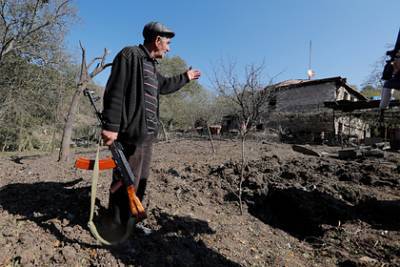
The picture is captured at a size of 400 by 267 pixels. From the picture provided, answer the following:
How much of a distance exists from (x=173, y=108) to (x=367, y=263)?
26.4 meters

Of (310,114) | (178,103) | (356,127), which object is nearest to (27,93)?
(178,103)

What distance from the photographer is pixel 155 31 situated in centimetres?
244

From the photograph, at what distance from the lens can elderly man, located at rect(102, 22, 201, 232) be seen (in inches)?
87.8

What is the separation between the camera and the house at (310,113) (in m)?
21.1

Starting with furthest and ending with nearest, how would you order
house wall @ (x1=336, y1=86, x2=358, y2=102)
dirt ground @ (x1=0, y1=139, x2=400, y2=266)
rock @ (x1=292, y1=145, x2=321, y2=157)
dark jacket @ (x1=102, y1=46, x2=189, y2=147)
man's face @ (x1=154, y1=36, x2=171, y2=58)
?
1. house wall @ (x1=336, y1=86, x2=358, y2=102)
2. rock @ (x1=292, y1=145, x2=321, y2=157)
3. man's face @ (x1=154, y1=36, x2=171, y2=58)
4. dirt ground @ (x1=0, y1=139, x2=400, y2=266)
5. dark jacket @ (x1=102, y1=46, x2=189, y2=147)

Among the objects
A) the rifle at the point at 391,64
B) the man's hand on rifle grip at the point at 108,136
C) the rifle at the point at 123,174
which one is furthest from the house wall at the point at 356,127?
the man's hand on rifle grip at the point at 108,136

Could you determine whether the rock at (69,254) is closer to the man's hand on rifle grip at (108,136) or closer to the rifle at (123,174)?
the rifle at (123,174)

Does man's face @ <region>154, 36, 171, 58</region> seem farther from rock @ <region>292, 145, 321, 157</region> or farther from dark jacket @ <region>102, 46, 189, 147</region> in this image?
rock @ <region>292, 145, 321, 157</region>

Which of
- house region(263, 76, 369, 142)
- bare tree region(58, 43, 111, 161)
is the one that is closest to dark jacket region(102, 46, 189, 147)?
bare tree region(58, 43, 111, 161)

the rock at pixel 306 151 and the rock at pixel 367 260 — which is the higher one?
the rock at pixel 306 151

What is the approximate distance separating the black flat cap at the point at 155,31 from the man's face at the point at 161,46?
4 centimetres

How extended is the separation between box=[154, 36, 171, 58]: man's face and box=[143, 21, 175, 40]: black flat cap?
4 centimetres

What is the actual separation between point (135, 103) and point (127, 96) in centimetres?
9

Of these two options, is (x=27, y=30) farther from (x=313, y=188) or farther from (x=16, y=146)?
(x=313, y=188)
